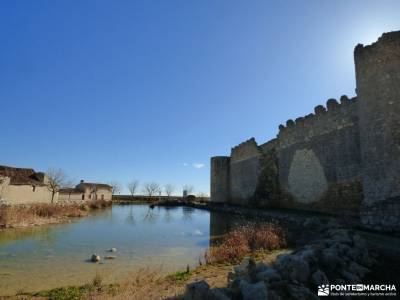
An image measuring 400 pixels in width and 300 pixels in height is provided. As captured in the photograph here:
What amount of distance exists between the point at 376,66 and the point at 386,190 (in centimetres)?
387

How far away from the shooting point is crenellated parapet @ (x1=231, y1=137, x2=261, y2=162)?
25833mm

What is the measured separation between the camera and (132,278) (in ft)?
22.1

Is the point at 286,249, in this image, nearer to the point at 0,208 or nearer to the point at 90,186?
the point at 0,208

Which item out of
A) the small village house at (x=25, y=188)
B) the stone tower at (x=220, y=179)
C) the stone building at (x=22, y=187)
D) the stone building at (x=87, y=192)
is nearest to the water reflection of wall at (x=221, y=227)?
the stone tower at (x=220, y=179)

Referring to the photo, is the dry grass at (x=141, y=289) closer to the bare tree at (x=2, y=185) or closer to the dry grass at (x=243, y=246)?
the dry grass at (x=243, y=246)

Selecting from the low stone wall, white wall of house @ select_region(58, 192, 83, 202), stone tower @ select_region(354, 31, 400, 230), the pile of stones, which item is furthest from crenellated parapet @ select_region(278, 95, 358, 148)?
white wall of house @ select_region(58, 192, 83, 202)

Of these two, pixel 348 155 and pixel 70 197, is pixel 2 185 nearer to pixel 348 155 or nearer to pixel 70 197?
pixel 70 197

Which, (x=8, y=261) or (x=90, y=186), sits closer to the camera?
(x=8, y=261)

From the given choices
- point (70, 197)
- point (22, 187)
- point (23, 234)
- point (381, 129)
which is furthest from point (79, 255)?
point (70, 197)

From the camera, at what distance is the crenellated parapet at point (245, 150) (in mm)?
25833

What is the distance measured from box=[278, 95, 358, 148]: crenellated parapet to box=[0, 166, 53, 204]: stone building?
719 inches

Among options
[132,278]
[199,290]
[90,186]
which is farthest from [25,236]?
[90,186]

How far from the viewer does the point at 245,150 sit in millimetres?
27984

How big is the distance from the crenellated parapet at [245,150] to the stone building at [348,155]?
0.09 metres
